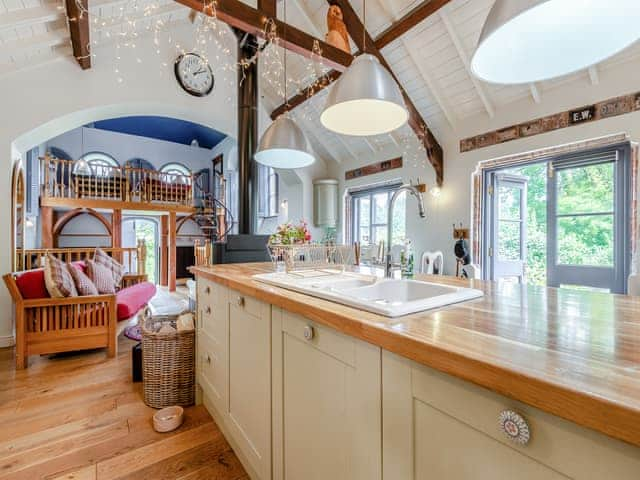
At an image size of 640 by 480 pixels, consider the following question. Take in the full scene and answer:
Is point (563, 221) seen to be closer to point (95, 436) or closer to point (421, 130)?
point (421, 130)

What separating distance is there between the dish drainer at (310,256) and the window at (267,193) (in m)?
5.72

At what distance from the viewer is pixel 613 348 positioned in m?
0.58

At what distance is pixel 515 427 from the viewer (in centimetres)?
50

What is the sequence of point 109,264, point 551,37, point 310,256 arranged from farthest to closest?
1. point 109,264
2. point 310,256
3. point 551,37

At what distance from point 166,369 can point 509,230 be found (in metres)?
4.03

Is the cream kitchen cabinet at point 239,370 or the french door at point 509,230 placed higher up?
the french door at point 509,230

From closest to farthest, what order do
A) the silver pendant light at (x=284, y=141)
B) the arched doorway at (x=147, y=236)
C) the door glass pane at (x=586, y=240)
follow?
the silver pendant light at (x=284, y=141) < the door glass pane at (x=586, y=240) < the arched doorway at (x=147, y=236)

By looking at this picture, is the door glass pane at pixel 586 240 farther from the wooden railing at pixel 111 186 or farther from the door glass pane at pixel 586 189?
the wooden railing at pixel 111 186

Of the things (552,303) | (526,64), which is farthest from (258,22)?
(552,303)

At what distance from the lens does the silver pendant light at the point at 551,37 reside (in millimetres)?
941

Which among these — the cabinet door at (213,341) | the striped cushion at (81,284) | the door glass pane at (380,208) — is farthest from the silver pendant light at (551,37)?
the door glass pane at (380,208)

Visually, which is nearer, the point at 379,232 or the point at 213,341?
the point at 213,341

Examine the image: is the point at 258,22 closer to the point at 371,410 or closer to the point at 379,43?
the point at 379,43

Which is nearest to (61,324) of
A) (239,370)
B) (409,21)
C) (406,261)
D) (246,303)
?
(239,370)
